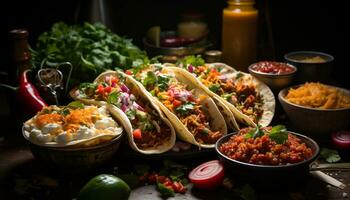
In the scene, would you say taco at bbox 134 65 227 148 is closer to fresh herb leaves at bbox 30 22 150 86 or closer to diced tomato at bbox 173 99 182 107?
diced tomato at bbox 173 99 182 107

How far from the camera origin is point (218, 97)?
12.4 ft

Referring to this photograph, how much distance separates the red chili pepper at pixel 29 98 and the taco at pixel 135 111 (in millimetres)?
342

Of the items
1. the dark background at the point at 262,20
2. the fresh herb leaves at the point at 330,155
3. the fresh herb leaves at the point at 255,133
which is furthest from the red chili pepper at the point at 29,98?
the fresh herb leaves at the point at 330,155

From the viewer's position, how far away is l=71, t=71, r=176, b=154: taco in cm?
341

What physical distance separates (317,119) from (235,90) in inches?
29.7

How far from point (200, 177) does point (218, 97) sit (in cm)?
91

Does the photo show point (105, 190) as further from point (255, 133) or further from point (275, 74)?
point (275, 74)

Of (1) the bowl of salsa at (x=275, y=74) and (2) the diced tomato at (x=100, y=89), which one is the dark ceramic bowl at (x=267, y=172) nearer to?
(2) the diced tomato at (x=100, y=89)

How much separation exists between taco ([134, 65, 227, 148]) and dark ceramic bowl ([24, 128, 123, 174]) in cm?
54

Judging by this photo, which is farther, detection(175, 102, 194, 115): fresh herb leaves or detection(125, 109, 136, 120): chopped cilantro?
detection(175, 102, 194, 115): fresh herb leaves

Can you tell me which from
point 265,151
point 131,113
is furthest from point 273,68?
point 131,113

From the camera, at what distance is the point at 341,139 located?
→ 3.68 metres

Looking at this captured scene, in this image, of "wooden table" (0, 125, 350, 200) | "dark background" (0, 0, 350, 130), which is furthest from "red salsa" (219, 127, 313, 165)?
"dark background" (0, 0, 350, 130)

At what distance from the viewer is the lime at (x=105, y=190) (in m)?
2.71
